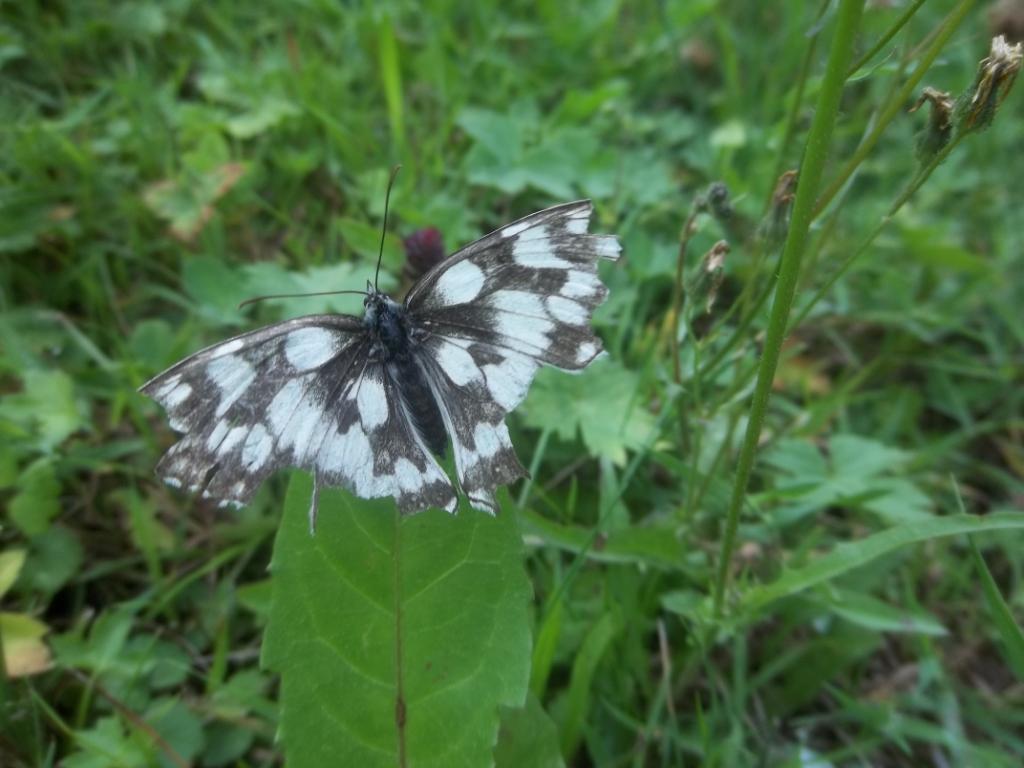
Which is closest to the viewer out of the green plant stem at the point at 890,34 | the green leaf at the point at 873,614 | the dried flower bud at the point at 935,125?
the green plant stem at the point at 890,34

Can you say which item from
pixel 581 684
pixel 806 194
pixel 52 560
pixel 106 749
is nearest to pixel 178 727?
pixel 106 749

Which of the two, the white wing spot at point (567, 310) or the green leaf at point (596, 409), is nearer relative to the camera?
the white wing spot at point (567, 310)

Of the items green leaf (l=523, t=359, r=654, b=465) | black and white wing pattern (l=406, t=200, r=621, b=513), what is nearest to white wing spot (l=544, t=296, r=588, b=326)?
black and white wing pattern (l=406, t=200, r=621, b=513)

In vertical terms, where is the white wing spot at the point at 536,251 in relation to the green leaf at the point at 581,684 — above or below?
above

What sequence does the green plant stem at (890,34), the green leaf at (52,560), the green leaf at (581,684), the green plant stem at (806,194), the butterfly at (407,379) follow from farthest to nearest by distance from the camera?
the green leaf at (52,560) < the green leaf at (581,684) < the butterfly at (407,379) < the green plant stem at (890,34) < the green plant stem at (806,194)

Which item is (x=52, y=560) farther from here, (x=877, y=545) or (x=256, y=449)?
(x=877, y=545)

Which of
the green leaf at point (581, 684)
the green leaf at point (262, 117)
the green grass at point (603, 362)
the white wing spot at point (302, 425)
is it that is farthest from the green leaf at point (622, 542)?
the green leaf at point (262, 117)

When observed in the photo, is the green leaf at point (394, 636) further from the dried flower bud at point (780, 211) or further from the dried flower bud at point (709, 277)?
the dried flower bud at point (780, 211)
